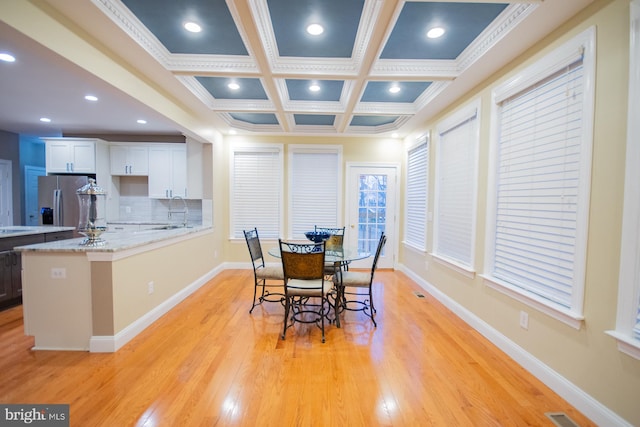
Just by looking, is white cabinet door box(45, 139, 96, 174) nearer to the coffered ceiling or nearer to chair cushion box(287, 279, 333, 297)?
the coffered ceiling

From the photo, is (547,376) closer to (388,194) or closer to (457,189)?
(457,189)

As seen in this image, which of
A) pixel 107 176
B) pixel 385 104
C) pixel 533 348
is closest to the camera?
pixel 533 348

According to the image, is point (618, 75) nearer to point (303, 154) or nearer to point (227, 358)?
point (227, 358)

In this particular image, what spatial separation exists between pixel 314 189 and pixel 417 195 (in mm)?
1903

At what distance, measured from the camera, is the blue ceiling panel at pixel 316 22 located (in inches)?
79.9

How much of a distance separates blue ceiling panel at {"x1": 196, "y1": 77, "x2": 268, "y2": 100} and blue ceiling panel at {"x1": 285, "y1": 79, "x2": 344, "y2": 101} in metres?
0.40

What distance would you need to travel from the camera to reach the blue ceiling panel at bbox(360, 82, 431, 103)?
332 cm

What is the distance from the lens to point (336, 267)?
3.23 meters

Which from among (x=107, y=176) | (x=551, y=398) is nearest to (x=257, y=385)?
(x=551, y=398)

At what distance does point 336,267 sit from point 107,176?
4777mm

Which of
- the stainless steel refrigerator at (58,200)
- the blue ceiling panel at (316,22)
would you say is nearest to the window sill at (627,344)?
the blue ceiling panel at (316,22)

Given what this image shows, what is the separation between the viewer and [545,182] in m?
2.08

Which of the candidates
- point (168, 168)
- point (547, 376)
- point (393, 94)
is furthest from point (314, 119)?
point (547, 376)

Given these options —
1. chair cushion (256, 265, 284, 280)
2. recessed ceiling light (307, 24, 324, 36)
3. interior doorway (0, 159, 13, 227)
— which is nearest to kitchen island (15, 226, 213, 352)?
chair cushion (256, 265, 284, 280)
